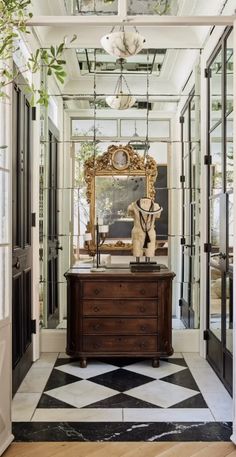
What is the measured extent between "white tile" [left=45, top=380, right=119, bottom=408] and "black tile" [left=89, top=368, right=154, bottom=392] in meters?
0.08

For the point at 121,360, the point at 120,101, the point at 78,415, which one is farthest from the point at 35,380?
the point at 120,101

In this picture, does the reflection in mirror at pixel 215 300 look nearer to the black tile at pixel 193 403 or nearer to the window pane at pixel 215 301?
the window pane at pixel 215 301

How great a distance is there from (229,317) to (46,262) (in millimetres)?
1846

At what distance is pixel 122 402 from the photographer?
319 cm

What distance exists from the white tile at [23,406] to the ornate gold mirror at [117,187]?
169 centimetres

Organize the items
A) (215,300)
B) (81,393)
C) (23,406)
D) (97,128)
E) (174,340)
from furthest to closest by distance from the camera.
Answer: (97,128) → (174,340) → (215,300) → (81,393) → (23,406)

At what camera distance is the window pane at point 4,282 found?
8.20 feet

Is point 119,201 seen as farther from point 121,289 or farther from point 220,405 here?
point 220,405

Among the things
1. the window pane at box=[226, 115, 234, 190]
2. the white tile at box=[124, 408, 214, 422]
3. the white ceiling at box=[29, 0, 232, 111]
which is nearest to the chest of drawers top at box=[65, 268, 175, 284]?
the window pane at box=[226, 115, 234, 190]

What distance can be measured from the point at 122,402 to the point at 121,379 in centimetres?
49

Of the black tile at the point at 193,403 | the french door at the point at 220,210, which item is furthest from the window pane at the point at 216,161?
the black tile at the point at 193,403

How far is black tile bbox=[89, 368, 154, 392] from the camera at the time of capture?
3510 millimetres

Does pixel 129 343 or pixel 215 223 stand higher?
pixel 215 223

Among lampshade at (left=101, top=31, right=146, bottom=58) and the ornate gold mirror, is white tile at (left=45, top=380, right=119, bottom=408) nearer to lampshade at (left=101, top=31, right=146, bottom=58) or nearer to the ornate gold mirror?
the ornate gold mirror
